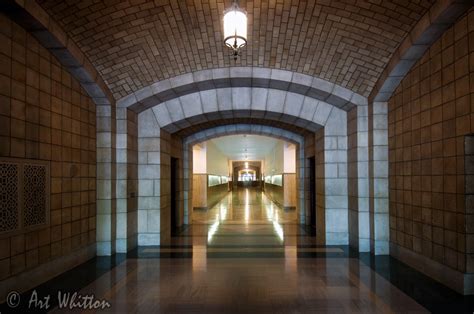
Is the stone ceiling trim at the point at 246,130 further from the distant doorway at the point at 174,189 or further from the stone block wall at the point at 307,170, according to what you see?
the distant doorway at the point at 174,189

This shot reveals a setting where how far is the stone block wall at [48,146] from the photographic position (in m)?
3.88

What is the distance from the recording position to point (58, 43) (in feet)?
15.0

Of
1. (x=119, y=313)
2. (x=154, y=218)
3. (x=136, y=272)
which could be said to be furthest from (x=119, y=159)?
(x=119, y=313)

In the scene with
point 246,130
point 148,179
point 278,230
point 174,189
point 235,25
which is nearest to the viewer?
point 235,25

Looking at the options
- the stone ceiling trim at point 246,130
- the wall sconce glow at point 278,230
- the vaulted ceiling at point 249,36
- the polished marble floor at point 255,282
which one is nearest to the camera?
the polished marble floor at point 255,282

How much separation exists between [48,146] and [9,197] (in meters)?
0.98

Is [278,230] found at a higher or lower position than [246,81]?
lower

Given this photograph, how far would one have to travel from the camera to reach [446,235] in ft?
14.1

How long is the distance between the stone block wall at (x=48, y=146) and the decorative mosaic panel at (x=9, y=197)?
0.13m

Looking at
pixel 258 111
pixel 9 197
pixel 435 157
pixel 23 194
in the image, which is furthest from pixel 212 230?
pixel 435 157

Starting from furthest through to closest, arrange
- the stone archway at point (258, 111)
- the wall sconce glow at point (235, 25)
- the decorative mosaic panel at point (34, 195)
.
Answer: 1. the stone archway at point (258, 111)
2. the decorative mosaic panel at point (34, 195)
3. the wall sconce glow at point (235, 25)

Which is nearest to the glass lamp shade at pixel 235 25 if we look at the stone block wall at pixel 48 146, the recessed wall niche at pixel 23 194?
the stone block wall at pixel 48 146

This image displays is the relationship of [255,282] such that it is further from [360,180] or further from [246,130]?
[246,130]

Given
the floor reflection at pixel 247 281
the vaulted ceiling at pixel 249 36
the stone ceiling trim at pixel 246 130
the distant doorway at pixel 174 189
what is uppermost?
the vaulted ceiling at pixel 249 36
